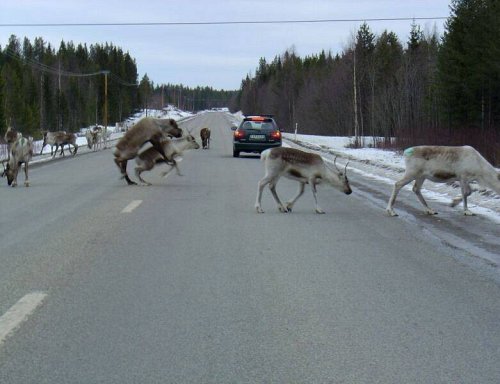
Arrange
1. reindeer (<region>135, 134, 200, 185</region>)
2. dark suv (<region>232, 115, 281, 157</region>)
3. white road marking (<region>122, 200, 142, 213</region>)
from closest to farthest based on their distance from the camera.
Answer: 1. white road marking (<region>122, 200, 142, 213</region>)
2. reindeer (<region>135, 134, 200, 185</region>)
3. dark suv (<region>232, 115, 281, 157</region>)

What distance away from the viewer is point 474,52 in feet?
140

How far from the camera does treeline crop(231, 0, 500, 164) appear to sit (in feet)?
130

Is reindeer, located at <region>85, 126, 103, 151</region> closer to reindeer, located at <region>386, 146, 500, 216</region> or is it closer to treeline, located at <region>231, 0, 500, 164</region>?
treeline, located at <region>231, 0, 500, 164</region>

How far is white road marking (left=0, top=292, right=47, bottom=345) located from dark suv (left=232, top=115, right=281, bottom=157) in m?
23.0

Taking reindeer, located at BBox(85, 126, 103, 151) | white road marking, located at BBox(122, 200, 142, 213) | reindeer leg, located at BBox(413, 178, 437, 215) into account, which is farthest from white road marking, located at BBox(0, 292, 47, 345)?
reindeer, located at BBox(85, 126, 103, 151)

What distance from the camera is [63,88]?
131250 mm

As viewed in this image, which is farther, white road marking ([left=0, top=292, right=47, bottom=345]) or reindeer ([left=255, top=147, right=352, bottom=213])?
reindeer ([left=255, top=147, right=352, bottom=213])

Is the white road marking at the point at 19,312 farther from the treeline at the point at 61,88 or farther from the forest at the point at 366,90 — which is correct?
the treeline at the point at 61,88

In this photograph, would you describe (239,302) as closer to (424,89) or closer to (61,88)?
(424,89)

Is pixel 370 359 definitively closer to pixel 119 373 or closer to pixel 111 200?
pixel 119 373

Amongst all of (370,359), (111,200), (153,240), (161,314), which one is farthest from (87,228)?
(370,359)

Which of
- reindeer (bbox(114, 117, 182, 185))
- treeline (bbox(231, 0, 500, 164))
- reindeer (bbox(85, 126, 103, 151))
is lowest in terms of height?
reindeer (bbox(114, 117, 182, 185))

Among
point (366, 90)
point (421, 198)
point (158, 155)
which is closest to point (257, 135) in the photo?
point (158, 155)

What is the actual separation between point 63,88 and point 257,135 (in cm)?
10965
